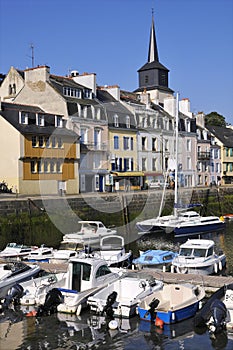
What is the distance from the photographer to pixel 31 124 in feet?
145

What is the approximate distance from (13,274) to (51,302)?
3.18 m

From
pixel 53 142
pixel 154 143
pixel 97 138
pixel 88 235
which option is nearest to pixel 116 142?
pixel 97 138

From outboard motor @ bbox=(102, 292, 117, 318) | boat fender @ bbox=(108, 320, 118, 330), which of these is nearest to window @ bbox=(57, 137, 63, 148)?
outboard motor @ bbox=(102, 292, 117, 318)

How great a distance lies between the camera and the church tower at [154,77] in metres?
76.1

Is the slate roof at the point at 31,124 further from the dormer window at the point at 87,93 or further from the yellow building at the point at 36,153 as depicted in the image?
the dormer window at the point at 87,93

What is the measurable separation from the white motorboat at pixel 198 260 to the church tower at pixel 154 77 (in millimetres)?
50607

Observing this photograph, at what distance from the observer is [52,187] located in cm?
4519

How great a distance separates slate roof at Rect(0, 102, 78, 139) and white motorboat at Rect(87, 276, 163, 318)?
26.0 metres

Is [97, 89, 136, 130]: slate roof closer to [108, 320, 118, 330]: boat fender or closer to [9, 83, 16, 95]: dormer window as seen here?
[9, 83, 16, 95]: dormer window

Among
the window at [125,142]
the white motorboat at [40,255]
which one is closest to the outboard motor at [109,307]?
the white motorboat at [40,255]

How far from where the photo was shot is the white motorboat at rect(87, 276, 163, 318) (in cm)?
1714

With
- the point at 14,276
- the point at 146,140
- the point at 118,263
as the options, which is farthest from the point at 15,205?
the point at 146,140

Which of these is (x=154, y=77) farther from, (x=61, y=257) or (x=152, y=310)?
(x=152, y=310)

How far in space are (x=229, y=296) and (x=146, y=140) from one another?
141 ft
